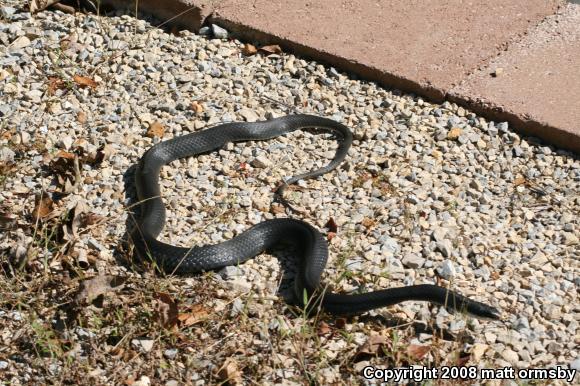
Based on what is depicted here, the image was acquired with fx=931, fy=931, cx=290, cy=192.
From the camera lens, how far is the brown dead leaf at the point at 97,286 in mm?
4285

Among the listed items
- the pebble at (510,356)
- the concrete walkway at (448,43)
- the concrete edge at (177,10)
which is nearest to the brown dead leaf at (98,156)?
the concrete edge at (177,10)

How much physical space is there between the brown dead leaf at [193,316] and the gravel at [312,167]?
169 mm

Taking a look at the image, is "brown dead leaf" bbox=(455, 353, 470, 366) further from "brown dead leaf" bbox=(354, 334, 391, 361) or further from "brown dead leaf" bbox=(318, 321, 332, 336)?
"brown dead leaf" bbox=(318, 321, 332, 336)

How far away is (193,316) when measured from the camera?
14.1 feet

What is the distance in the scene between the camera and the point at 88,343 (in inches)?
165

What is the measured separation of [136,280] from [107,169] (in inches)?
40.2

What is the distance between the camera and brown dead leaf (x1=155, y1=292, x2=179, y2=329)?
4188mm

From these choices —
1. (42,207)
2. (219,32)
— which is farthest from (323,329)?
(219,32)

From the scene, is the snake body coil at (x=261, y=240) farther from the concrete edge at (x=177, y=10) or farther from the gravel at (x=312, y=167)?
the concrete edge at (x=177, y=10)

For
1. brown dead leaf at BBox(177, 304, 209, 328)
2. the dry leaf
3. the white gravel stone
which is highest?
the dry leaf

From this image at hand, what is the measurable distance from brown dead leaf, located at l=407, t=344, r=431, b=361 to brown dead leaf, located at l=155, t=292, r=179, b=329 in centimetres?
106

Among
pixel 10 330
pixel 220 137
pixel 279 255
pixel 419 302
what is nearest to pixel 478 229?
pixel 419 302

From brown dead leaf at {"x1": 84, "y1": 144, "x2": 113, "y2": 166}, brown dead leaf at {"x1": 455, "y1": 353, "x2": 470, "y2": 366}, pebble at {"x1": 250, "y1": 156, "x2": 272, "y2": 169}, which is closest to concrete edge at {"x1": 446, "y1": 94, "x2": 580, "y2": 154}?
pebble at {"x1": 250, "y1": 156, "x2": 272, "y2": 169}

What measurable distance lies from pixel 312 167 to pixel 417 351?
5.09 ft
